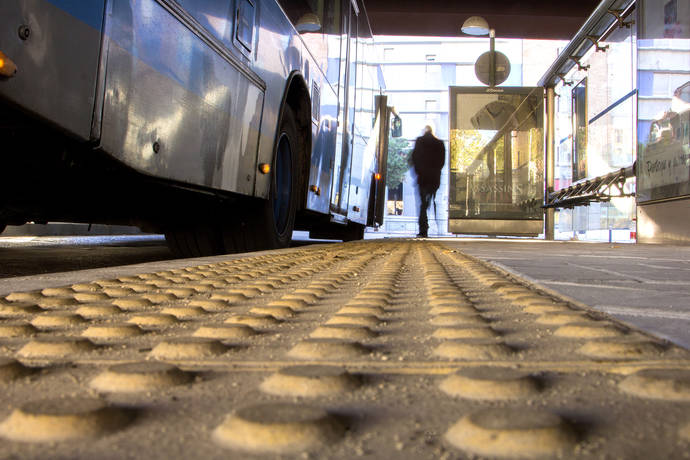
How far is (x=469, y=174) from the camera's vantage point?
515 inches

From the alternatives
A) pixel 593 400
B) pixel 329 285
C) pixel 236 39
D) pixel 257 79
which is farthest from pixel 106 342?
pixel 257 79

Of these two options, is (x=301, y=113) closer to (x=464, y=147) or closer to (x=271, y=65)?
(x=271, y=65)

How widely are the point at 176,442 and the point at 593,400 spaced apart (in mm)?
421

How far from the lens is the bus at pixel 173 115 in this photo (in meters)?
1.83

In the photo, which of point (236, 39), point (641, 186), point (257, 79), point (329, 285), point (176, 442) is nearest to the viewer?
point (176, 442)

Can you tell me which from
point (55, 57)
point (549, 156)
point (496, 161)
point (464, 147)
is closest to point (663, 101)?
point (549, 156)

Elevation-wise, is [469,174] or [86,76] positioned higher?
[469,174]

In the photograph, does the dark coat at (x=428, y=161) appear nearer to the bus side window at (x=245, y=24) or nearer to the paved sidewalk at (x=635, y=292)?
the bus side window at (x=245, y=24)

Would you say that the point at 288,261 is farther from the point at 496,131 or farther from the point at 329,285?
the point at 496,131

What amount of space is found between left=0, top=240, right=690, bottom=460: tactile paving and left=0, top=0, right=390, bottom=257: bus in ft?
2.83

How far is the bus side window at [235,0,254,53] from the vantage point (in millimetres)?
3188

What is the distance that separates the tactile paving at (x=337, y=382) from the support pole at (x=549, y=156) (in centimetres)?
1153

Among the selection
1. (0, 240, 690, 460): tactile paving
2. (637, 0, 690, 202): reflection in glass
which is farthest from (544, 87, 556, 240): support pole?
(0, 240, 690, 460): tactile paving

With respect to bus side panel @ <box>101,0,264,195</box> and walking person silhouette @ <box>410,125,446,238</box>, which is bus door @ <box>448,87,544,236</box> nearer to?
walking person silhouette @ <box>410,125,446,238</box>
